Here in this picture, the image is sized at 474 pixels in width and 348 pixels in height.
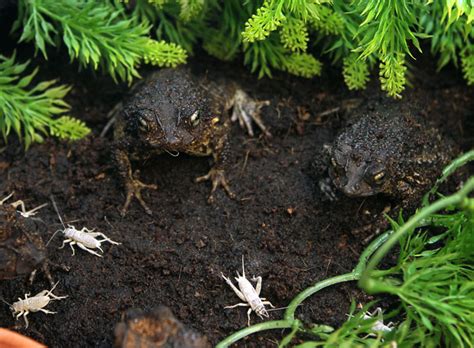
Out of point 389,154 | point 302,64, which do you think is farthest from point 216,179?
point 389,154

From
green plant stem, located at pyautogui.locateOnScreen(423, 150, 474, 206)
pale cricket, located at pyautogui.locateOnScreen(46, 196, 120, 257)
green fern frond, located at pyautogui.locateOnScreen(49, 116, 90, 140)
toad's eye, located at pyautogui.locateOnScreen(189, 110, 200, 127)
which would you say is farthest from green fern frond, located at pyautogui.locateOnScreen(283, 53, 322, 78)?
pale cricket, located at pyautogui.locateOnScreen(46, 196, 120, 257)

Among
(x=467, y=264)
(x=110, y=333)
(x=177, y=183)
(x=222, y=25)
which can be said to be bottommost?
(x=110, y=333)

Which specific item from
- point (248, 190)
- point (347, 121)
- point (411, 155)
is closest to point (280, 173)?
point (248, 190)

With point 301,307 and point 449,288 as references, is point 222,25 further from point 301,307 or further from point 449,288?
point 449,288

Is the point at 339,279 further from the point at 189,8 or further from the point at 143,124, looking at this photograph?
the point at 189,8

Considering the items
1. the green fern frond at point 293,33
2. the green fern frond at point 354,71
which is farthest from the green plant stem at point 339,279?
the green fern frond at point 293,33

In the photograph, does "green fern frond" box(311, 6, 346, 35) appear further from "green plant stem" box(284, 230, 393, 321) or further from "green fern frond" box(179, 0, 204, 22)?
"green plant stem" box(284, 230, 393, 321)

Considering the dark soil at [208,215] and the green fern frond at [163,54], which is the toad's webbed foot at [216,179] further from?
the green fern frond at [163,54]

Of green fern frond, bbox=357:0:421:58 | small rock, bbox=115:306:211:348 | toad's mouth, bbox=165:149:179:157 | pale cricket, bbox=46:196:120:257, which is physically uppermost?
green fern frond, bbox=357:0:421:58
